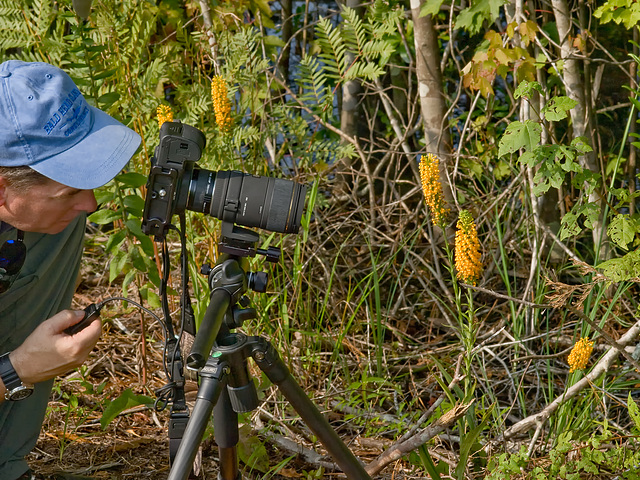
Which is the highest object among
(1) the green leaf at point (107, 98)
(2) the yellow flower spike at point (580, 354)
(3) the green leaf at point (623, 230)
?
(1) the green leaf at point (107, 98)

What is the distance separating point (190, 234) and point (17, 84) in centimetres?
101

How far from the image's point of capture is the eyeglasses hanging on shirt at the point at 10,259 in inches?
67.3

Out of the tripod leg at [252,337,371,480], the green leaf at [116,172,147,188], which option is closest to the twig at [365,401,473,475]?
the tripod leg at [252,337,371,480]

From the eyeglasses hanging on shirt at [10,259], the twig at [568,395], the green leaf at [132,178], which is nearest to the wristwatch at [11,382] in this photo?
the eyeglasses hanging on shirt at [10,259]

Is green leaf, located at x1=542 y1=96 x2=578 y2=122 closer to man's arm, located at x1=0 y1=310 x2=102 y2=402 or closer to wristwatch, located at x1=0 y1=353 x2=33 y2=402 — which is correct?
man's arm, located at x1=0 y1=310 x2=102 y2=402

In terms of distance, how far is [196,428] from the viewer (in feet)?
4.30

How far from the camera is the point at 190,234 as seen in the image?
2414mm

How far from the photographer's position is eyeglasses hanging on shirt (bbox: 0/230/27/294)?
1.71 metres

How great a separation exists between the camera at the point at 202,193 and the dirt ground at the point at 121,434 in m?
0.90

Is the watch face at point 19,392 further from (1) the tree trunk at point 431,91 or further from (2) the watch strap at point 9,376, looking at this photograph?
(1) the tree trunk at point 431,91

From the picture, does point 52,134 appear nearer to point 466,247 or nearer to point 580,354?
point 466,247

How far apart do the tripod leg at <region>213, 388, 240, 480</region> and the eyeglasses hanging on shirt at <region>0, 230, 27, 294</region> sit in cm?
62

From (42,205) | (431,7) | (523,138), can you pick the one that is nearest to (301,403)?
(42,205)

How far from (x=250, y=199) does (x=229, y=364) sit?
329 mm
